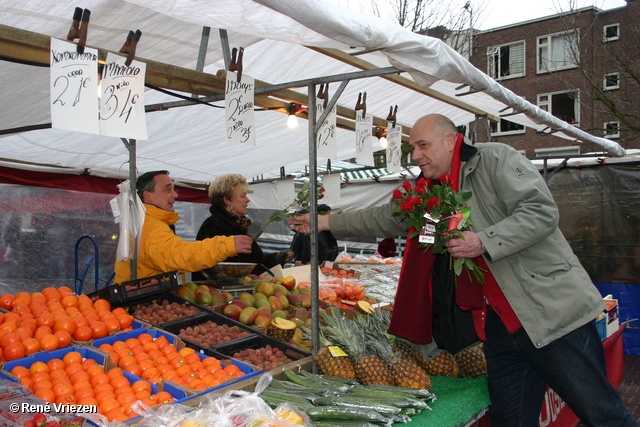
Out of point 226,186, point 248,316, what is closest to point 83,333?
point 248,316

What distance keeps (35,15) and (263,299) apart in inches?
88.8

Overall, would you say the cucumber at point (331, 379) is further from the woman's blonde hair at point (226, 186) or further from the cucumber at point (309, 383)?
the woman's blonde hair at point (226, 186)

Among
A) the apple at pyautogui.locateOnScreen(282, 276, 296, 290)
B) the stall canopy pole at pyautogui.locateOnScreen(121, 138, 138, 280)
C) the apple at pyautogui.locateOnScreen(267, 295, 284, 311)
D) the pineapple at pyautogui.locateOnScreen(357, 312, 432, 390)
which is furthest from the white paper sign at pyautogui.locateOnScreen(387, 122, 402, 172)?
the stall canopy pole at pyautogui.locateOnScreen(121, 138, 138, 280)

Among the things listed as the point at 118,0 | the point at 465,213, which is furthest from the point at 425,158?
the point at 118,0

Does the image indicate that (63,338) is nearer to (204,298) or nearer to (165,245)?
(165,245)

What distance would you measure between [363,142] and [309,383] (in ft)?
6.14

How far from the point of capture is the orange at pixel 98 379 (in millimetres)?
2119

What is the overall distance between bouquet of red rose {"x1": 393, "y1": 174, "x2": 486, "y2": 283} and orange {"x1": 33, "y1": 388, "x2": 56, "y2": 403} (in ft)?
5.60

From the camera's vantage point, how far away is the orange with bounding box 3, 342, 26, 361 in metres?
2.23

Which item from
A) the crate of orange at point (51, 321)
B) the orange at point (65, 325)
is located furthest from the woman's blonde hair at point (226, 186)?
the orange at point (65, 325)

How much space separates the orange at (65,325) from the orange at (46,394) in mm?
587

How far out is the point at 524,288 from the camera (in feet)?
7.39

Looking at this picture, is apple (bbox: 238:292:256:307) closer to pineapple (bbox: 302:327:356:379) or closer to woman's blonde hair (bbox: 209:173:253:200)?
pineapple (bbox: 302:327:356:379)

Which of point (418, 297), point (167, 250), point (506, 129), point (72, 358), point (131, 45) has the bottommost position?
point (72, 358)
